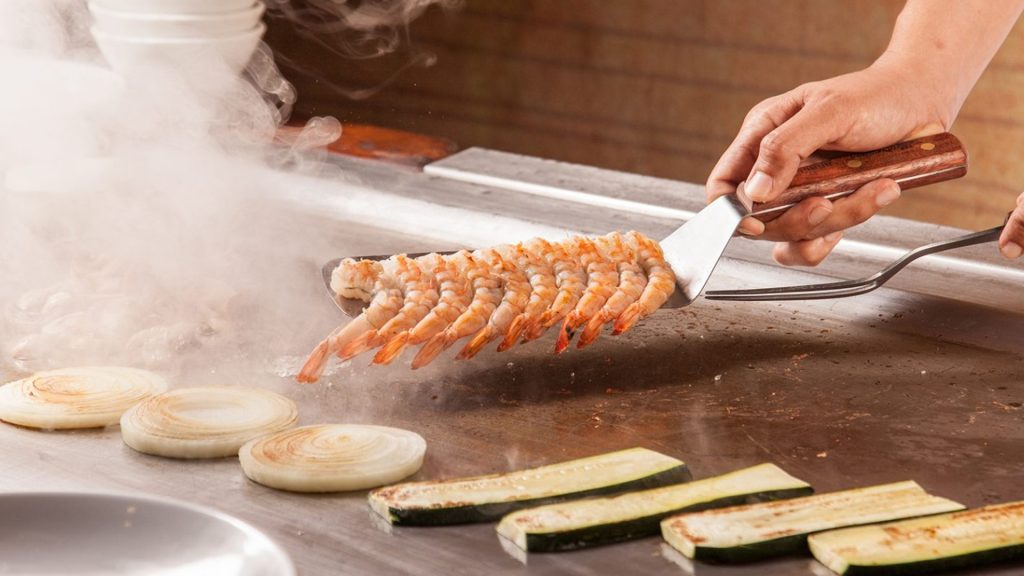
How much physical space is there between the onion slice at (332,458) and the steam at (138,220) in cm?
47

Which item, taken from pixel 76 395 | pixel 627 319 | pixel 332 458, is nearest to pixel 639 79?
pixel 627 319

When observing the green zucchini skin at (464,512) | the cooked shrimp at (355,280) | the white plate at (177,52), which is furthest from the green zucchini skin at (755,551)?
the white plate at (177,52)

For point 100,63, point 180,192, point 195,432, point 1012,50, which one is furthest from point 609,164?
point 195,432

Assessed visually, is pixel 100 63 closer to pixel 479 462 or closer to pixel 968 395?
pixel 479 462

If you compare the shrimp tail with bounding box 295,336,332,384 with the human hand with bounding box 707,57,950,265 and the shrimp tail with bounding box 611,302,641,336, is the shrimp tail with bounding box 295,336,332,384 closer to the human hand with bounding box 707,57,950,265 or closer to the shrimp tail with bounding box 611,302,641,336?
the shrimp tail with bounding box 611,302,641,336

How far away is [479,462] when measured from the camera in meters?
1.98

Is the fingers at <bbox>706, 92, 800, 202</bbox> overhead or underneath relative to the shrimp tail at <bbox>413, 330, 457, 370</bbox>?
overhead

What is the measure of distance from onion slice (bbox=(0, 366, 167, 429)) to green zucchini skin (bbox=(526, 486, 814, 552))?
798 mm

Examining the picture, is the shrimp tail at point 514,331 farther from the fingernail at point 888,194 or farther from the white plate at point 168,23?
the white plate at point 168,23

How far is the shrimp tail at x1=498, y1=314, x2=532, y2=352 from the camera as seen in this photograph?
2287mm

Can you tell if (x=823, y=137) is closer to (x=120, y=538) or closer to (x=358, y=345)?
(x=358, y=345)

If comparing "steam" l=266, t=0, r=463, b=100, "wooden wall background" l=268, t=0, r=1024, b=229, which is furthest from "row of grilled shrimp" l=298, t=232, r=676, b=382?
"steam" l=266, t=0, r=463, b=100

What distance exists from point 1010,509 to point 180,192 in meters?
1.96

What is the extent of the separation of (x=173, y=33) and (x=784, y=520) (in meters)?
2.24
